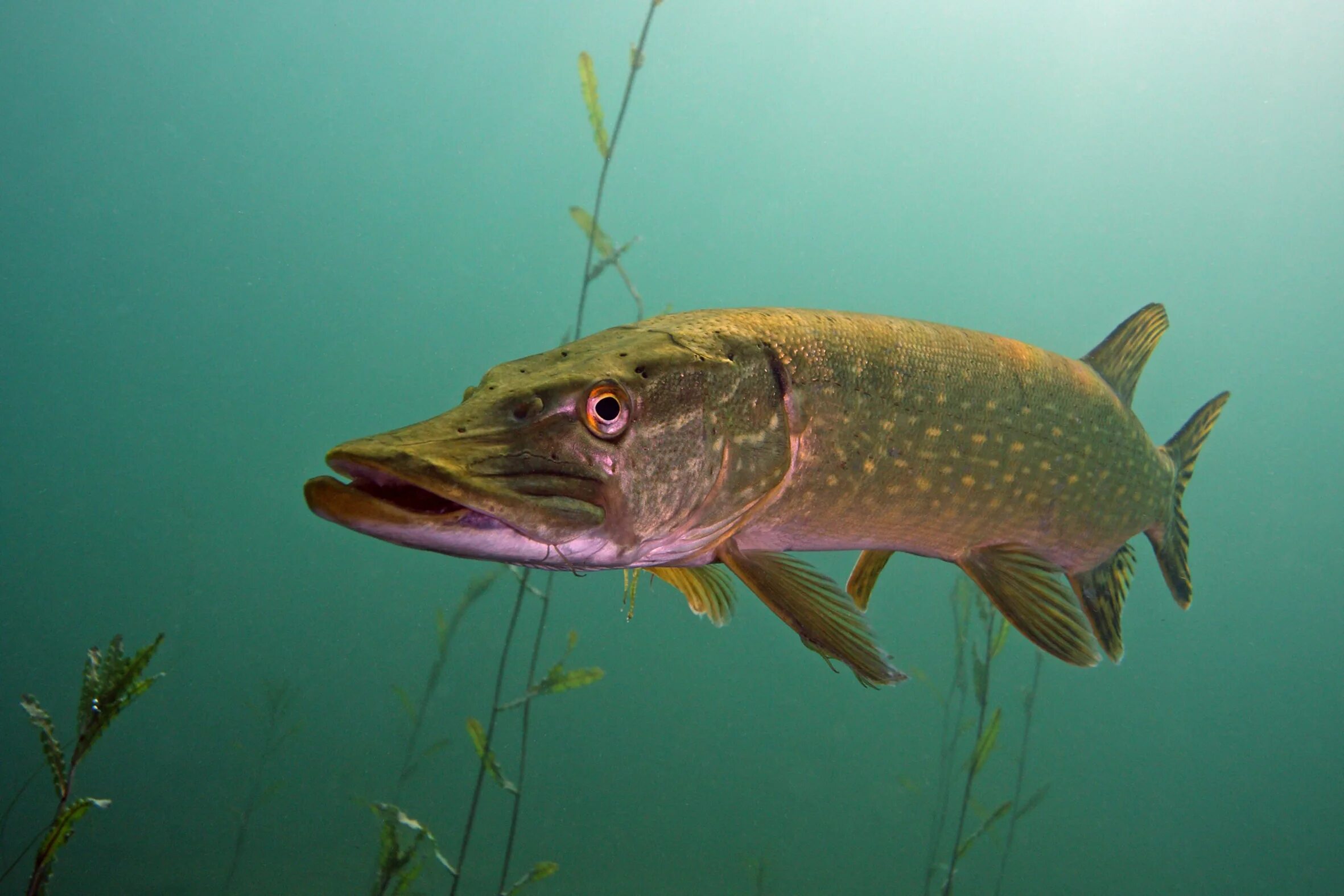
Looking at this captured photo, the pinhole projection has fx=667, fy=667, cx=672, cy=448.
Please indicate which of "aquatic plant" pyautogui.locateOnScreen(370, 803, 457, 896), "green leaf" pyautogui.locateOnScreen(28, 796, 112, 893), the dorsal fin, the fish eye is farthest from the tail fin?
"green leaf" pyautogui.locateOnScreen(28, 796, 112, 893)

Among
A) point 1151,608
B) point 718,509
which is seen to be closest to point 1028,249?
point 1151,608

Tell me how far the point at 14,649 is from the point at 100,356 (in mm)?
39790

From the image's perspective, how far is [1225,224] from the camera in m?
43.5

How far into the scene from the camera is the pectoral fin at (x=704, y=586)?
81.4 inches

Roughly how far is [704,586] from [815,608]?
0.53 m

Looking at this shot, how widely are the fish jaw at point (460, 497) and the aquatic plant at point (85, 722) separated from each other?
1.31 meters

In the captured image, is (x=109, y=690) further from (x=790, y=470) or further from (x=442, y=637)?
(x=442, y=637)

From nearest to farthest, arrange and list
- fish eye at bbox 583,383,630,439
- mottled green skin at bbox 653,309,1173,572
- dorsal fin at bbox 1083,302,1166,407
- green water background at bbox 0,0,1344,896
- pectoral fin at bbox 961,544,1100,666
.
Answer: fish eye at bbox 583,383,630,439, mottled green skin at bbox 653,309,1173,572, pectoral fin at bbox 961,544,1100,666, dorsal fin at bbox 1083,302,1166,407, green water background at bbox 0,0,1344,896

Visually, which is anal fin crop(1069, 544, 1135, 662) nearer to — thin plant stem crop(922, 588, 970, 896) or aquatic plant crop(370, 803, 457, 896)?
thin plant stem crop(922, 588, 970, 896)

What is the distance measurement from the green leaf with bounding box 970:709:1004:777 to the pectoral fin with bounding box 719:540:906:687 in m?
2.91

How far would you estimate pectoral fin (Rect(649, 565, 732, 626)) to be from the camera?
2.07 meters

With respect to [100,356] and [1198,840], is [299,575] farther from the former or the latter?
[1198,840]

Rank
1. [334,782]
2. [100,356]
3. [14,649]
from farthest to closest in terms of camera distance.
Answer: [100,356] < [14,649] < [334,782]

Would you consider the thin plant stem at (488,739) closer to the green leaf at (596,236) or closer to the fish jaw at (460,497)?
the green leaf at (596,236)
